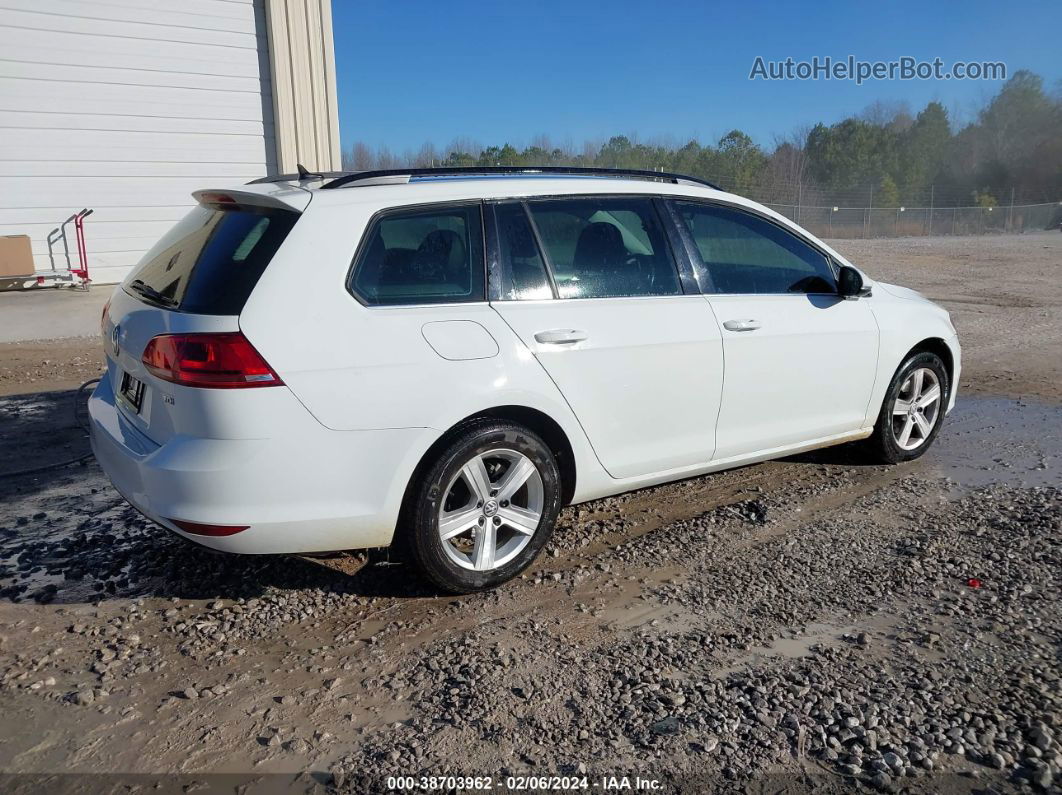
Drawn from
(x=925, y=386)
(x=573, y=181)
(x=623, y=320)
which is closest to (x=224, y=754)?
(x=623, y=320)

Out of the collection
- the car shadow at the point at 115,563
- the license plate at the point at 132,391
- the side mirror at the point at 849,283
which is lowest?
the car shadow at the point at 115,563

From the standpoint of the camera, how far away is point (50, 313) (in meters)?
11.5

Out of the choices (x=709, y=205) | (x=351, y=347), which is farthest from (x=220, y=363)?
(x=709, y=205)

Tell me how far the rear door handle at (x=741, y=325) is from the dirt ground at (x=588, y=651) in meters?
1.02

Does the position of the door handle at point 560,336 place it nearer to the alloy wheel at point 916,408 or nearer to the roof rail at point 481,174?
the roof rail at point 481,174

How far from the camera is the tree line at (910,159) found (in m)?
43.6

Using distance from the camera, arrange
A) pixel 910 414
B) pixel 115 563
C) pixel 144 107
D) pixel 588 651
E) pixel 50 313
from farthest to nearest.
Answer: pixel 144 107, pixel 50 313, pixel 910 414, pixel 115 563, pixel 588 651

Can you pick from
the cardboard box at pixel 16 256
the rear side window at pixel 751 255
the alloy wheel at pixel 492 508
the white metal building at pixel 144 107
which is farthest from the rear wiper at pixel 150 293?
the white metal building at pixel 144 107

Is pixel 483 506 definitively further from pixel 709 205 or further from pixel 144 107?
pixel 144 107

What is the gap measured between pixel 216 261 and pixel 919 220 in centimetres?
4790

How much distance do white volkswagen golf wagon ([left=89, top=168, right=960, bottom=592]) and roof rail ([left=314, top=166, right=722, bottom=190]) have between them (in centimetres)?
2

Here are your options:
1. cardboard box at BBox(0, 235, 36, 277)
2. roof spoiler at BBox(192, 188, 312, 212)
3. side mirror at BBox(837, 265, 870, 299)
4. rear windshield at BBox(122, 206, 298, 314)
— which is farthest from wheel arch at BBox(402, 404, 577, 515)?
cardboard box at BBox(0, 235, 36, 277)

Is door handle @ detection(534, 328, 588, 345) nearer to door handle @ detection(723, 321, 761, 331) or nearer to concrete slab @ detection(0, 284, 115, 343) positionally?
door handle @ detection(723, 321, 761, 331)

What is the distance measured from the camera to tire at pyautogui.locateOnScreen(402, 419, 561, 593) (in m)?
3.56
